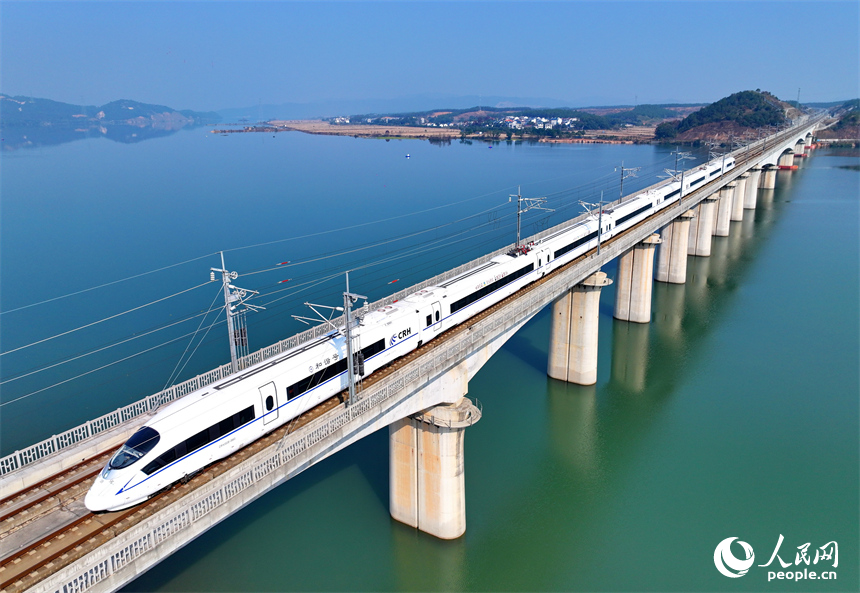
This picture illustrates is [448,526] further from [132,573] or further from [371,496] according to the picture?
A: [132,573]

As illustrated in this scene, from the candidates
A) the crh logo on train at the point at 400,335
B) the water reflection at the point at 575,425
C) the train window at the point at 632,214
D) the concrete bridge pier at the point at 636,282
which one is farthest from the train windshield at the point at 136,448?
the concrete bridge pier at the point at 636,282

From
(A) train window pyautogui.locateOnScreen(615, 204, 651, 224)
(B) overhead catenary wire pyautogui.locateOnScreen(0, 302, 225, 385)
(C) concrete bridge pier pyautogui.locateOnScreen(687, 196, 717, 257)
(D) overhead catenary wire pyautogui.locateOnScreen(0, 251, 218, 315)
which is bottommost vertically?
(B) overhead catenary wire pyautogui.locateOnScreen(0, 302, 225, 385)

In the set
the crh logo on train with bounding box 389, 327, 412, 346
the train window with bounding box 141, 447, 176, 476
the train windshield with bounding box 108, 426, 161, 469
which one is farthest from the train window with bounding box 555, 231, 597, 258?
the train windshield with bounding box 108, 426, 161, 469

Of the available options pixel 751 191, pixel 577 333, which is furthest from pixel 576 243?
pixel 751 191

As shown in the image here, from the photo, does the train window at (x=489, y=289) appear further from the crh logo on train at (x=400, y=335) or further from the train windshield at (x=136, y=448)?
the train windshield at (x=136, y=448)

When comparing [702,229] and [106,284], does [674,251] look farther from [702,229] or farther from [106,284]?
[106,284]

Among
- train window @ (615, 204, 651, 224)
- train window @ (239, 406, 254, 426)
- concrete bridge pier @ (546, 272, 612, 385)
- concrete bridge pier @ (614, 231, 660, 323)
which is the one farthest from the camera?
concrete bridge pier @ (614, 231, 660, 323)

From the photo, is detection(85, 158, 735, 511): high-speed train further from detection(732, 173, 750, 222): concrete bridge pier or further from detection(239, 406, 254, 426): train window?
detection(732, 173, 750, 222): concrete bridge pier
